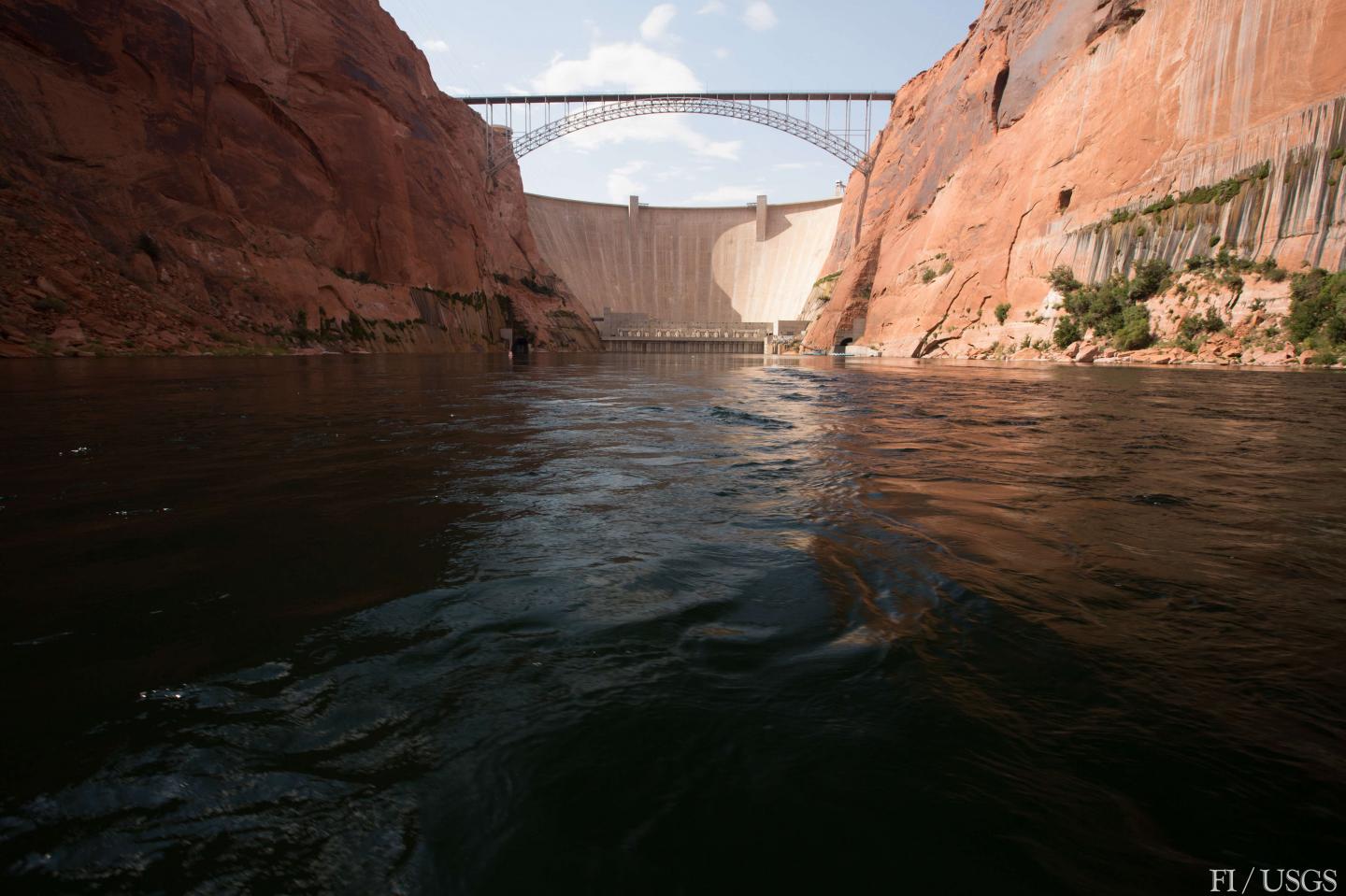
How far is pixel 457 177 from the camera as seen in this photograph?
3250 cm

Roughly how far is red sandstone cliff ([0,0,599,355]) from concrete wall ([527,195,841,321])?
29931 millimetres

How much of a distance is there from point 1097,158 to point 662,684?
28032 mm

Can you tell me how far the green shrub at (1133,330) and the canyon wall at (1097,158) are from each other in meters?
1.70

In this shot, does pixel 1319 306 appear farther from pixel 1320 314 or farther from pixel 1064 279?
pixel 1064 279

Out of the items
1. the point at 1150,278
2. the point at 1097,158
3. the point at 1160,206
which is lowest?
the point at 1150,278

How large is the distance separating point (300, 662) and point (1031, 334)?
26.8 metres

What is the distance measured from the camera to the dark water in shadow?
895mm

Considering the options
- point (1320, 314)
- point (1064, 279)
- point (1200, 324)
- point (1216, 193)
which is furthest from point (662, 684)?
point (1064, 279)

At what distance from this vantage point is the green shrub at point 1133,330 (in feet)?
63.8

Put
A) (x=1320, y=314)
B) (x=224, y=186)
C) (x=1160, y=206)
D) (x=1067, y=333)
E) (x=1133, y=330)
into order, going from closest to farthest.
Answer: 1. (x=1320, y=314)
2. (x=1133, y=330)
3. (x=1160, y=206)
4. (x=224, y=186)
5. (x=1067, y=333)

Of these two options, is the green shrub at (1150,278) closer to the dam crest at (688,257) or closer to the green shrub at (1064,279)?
the green shrub at (1064,279)

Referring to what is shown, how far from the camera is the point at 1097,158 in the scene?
2288 cm

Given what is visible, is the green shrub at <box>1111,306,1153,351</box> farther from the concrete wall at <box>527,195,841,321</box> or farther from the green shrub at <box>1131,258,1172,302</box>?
the concrete wall at <box>527,195,841,321</box>

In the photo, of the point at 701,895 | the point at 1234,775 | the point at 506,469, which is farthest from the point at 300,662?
the point at 506,469
